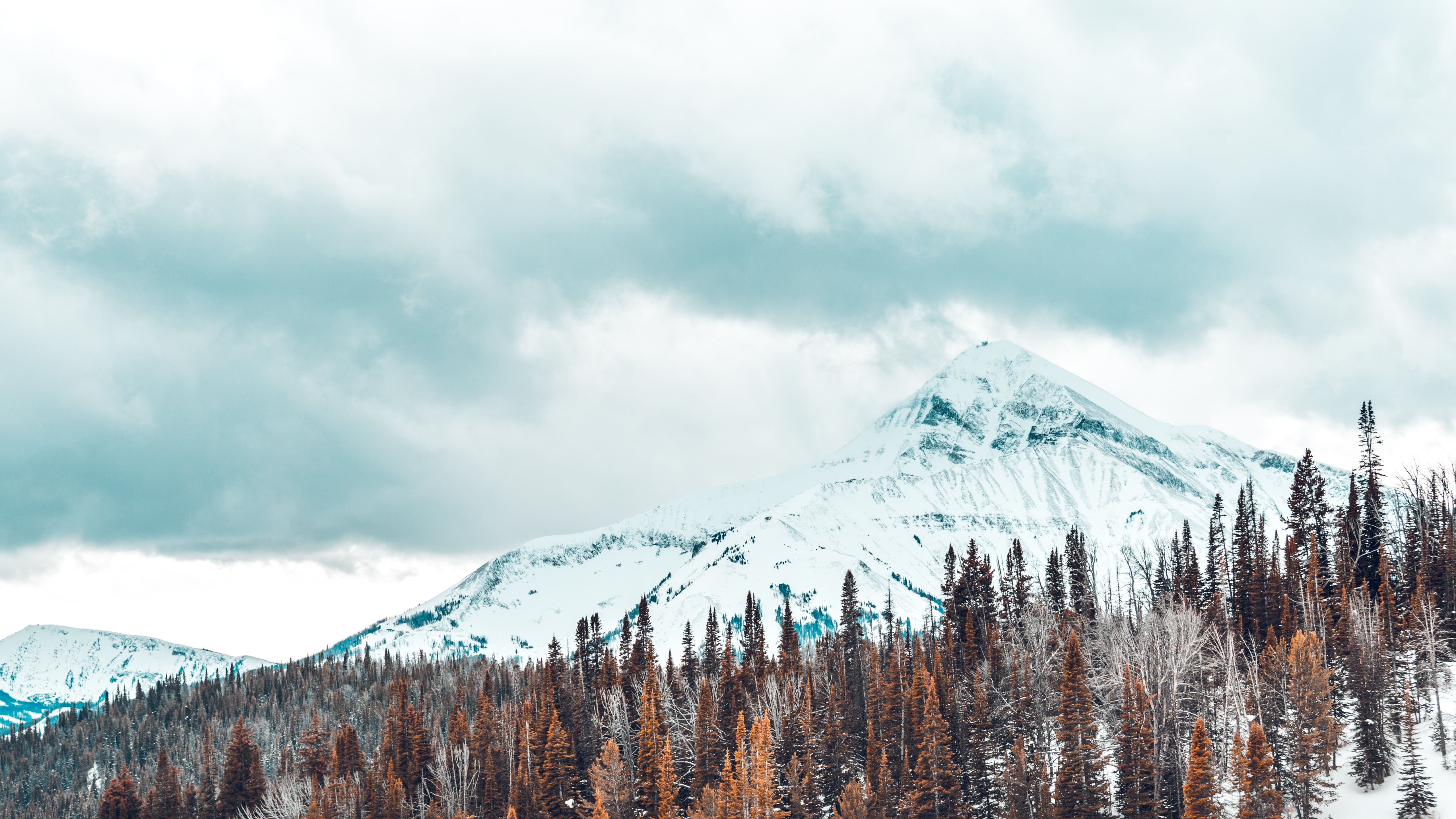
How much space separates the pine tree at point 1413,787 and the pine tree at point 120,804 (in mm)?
116844

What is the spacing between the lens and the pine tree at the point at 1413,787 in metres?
63.0

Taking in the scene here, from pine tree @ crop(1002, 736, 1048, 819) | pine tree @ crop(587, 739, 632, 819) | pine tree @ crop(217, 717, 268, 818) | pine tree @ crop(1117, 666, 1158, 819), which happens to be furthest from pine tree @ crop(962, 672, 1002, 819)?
pine tree @ crop(217, 717, 268, 818)

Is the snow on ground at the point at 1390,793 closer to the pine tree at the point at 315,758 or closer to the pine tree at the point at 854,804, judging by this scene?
the pine tree at the point at 854,804

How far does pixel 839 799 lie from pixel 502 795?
122 feet

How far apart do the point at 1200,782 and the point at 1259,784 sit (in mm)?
4369

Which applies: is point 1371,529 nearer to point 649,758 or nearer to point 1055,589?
point 1055,589

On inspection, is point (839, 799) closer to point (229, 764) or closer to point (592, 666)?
point (592, 666)

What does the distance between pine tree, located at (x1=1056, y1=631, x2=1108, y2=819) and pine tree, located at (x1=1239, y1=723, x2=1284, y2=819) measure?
8948 millimetres

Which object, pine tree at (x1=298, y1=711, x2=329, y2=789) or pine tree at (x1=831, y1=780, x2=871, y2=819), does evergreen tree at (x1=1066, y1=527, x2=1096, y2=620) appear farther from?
pine tree at (x1=298, y1=711, x2=329, y2=789)

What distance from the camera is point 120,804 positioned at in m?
110

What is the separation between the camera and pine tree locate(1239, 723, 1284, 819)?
57844 mm

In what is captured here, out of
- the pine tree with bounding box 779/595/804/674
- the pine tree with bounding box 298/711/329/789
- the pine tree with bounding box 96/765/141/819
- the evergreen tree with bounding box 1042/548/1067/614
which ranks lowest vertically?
the pine tree with bounding box 96/765/141/819

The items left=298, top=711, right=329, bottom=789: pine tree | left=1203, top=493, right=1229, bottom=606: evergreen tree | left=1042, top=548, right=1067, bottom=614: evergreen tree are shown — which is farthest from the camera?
left=1042, top=548, right=1067, bottom=614: evergreen tree

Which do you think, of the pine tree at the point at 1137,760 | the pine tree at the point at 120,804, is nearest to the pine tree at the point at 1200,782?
the pine tree at the point at 1137,760
